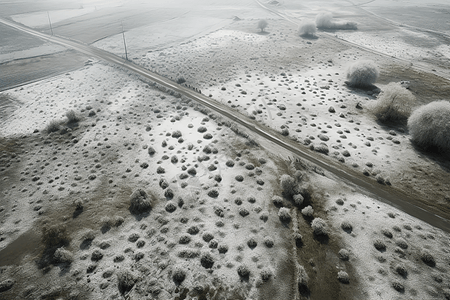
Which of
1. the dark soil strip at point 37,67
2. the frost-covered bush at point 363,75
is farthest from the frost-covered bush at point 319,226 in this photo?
the dark soil strip at point 37,67

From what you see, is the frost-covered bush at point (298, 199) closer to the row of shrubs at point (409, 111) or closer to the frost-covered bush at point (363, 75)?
the row of shrubs at point (409, 111)

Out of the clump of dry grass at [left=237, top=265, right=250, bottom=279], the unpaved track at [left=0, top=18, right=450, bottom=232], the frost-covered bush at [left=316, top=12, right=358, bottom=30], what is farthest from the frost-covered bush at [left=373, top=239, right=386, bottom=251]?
the frost-covered bush at [left=316, top=12, right=358, bottom=30]

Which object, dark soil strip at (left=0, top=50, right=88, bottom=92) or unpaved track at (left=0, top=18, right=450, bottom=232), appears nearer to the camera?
unpaved track at (left=0, top=18, right=450, bottom=232)

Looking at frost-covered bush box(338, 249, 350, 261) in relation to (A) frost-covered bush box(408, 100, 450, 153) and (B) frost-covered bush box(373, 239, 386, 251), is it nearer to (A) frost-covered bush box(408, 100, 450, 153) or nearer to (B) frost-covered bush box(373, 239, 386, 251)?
(B) frost-covered bush box(373, 239, 386, 251)

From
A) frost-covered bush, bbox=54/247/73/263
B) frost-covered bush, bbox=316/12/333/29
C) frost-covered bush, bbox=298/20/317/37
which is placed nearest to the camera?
frost-covered bush, bbox=54/247/73/263

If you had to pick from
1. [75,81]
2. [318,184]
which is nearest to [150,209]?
[318,184]

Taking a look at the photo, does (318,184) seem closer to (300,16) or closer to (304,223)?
(304,223)
